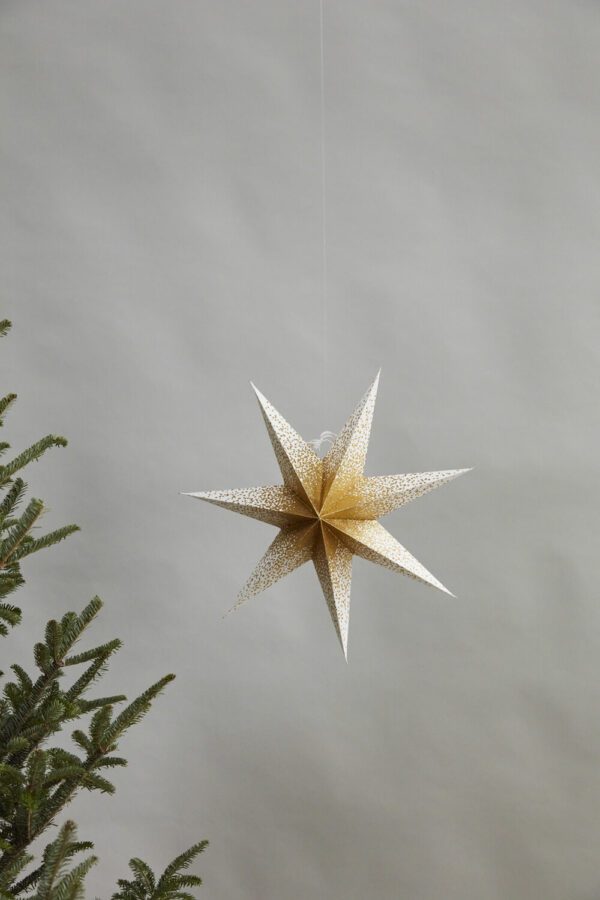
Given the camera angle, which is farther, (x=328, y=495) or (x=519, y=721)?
(x=519, y=721)

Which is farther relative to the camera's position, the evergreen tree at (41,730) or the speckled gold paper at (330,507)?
the speckled gold paper at (330,507)

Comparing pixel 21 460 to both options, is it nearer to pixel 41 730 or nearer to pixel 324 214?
pixel 41 730

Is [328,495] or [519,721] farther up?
[519,721]

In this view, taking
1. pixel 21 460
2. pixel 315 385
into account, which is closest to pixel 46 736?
pixel 21 460

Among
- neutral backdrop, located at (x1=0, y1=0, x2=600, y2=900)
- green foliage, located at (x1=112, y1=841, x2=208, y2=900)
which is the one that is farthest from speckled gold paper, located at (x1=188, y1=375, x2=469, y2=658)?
neutral backdrop, located at (x1=0, y1=0, x2=600, y2=900)

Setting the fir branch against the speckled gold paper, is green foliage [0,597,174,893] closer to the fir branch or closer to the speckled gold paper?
the fir branch

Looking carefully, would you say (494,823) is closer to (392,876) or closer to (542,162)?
(392,876)

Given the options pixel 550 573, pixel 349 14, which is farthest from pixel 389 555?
pixel 349 14

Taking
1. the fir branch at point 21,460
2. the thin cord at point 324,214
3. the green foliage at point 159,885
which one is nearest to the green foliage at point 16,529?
the fir branch at point 21,460

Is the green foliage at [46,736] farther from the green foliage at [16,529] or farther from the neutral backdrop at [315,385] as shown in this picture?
the neutral backdrop at [315,385]
